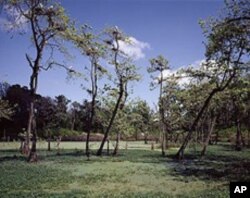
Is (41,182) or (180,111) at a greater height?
(180,111)

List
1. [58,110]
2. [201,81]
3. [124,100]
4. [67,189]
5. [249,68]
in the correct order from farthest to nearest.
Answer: [58,110]
[124,100]
[201,81]
[249,68]
[67,189]

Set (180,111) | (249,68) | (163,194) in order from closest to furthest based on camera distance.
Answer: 1. (163,194)
2. (249,68)
3. (180,111)

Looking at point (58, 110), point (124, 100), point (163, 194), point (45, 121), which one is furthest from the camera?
point (58, 110)

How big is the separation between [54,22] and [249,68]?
18164 millimetres

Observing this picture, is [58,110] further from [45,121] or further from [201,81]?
[201,81]

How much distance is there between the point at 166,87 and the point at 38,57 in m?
20.3

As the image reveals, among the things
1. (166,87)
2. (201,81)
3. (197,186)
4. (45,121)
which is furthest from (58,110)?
(197,186)

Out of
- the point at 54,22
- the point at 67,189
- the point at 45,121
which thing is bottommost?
the point at 67,189

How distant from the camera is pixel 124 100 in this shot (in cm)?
5053

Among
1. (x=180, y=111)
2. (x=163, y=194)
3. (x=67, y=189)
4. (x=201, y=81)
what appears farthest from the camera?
(x=180, y=111)

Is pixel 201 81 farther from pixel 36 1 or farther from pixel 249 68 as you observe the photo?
pixel 36 1

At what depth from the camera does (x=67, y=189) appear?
19516mm

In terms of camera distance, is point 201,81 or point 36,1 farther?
point 201,81

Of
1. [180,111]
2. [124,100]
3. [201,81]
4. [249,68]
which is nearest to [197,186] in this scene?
[249,68]
